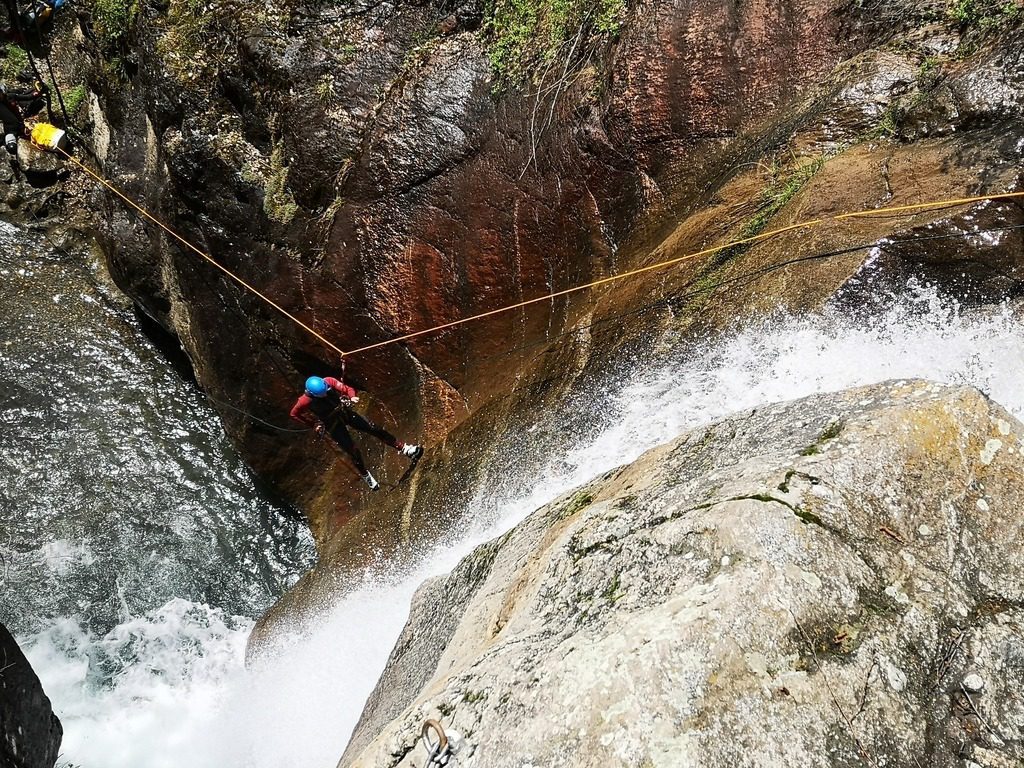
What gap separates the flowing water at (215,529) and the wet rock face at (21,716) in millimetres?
1853

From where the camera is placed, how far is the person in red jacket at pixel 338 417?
305 inches

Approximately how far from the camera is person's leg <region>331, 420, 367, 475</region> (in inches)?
332

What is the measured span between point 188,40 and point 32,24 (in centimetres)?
546

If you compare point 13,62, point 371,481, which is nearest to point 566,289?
point 371,481

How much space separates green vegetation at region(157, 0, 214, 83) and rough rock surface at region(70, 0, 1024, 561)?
0.09 feet

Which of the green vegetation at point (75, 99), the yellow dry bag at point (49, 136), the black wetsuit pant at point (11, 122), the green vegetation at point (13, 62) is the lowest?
the yellow dry bag at point (49, 136)

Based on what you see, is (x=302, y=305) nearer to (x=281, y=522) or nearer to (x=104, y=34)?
(x=281, y=522)

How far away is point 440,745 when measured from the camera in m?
2.89

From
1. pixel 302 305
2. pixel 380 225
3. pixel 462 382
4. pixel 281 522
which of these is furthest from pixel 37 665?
pixel 380 225

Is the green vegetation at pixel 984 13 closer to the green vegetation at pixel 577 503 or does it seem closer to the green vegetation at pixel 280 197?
the green vegetation at pixel 577 503

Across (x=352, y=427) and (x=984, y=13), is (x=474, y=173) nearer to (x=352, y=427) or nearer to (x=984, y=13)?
(x=352, y=427)

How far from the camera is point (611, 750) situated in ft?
8.10

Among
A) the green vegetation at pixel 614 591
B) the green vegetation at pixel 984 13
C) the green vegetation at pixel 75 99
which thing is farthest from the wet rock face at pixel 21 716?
the green vegetation at pixel 75 99

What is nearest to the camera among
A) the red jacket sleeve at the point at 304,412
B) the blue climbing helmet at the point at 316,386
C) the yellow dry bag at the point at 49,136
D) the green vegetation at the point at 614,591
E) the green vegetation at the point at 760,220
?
the green vegetation at the point at 614,591
